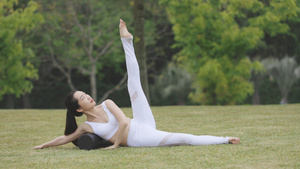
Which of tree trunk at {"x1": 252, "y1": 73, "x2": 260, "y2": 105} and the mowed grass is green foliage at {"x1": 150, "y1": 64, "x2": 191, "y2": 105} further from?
the mowed grass

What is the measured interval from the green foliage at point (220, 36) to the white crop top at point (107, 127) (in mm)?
11660

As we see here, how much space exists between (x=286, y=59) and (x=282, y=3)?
8.02 meters

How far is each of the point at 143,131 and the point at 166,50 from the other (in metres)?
22.5

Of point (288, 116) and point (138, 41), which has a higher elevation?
point (138, 41)

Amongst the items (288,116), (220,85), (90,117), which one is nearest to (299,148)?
(90,117)

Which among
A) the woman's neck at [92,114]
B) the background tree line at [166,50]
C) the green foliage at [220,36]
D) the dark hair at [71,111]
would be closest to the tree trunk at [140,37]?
the background tree line at [166,50]

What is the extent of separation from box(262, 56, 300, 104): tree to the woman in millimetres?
17718

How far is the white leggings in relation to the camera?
568 cm

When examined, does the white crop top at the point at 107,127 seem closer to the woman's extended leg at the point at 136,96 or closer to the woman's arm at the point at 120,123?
the woman's arm at the point at 120,123

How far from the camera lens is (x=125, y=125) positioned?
5672 mm

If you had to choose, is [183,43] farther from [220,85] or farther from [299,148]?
[299,148]

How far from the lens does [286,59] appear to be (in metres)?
22.4

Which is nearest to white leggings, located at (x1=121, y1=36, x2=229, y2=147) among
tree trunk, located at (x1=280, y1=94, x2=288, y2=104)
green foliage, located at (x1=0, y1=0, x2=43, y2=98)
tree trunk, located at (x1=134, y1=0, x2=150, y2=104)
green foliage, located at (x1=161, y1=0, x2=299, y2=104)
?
tree trunk, located at (x1=134, y1=0, x2=150, y2=104)

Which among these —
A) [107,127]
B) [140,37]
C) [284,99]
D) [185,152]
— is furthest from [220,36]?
[185,152]
